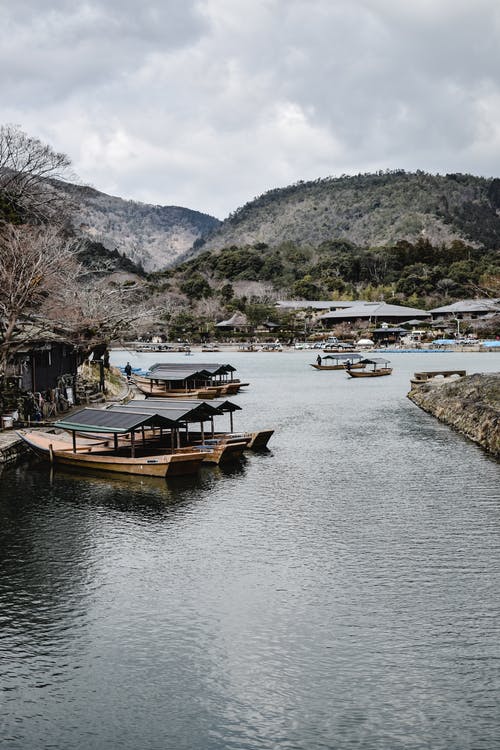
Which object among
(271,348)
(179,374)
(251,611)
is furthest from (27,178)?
(271,348)

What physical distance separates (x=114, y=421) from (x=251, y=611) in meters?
12.1

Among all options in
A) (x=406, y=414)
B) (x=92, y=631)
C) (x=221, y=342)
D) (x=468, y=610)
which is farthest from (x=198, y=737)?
(x=221, y=342)

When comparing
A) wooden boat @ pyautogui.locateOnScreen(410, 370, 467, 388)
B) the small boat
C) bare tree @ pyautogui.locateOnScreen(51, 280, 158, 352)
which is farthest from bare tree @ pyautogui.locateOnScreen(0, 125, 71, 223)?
the small boat

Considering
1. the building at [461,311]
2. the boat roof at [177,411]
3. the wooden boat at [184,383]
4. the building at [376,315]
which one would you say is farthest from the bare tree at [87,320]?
the building at [461,311]

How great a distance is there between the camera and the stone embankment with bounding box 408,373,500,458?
29891 mm

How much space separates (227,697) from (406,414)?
31.9 m

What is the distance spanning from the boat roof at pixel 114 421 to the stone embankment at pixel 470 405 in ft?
45.3

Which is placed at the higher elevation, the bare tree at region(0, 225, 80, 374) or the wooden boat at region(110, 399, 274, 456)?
the bare tree at region(0, 225, 80, 374)

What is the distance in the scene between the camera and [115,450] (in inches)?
976

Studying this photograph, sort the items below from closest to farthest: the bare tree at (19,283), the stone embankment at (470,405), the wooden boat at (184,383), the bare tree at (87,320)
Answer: the bare tree at (19,283)
the stone embankment at (470,405)
the bare tree at (87,320)
the wooden boat at (184,383)

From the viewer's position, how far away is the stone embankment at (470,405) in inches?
1177

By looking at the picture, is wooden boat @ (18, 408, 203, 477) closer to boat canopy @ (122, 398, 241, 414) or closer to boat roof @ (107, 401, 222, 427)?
boat roof @ (107, 401, 222, 427)

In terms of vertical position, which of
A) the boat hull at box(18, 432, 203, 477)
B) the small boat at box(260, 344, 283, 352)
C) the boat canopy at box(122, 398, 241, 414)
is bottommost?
the boat hull at box(18, 432, 203, 477)

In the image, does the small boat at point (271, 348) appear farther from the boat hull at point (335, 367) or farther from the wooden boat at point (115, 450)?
the wooden boat at point (115, 450)
